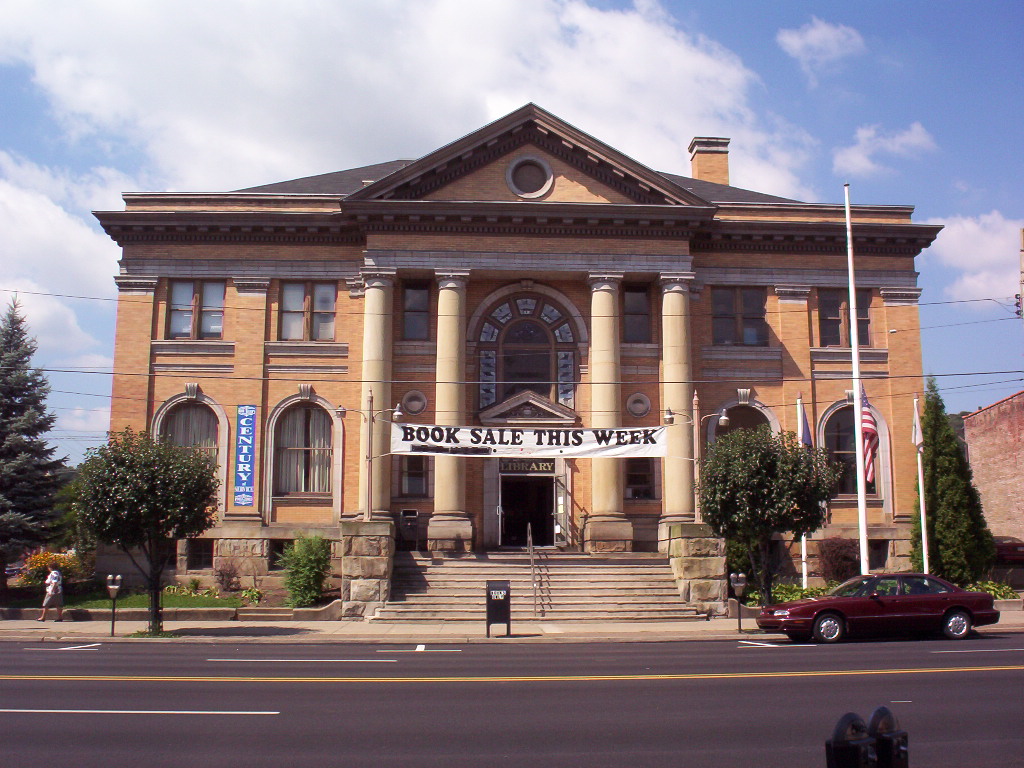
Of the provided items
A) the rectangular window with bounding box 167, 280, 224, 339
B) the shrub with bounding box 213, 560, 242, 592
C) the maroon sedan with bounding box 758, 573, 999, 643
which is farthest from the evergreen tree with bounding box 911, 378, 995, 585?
the rectangular window with bounding box 167, 280, 224, 339

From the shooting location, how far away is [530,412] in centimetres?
3266

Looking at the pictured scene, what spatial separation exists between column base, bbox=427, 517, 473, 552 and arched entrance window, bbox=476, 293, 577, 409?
4.64 m

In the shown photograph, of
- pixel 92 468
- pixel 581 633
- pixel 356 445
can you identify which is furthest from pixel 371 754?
pixel 356 445

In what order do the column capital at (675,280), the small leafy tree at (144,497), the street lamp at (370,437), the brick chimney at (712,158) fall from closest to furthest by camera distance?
the small leafy tree at (144,497), the street lamp at (370,437), the column capital at (675,280), the brick chimney at (712,158)

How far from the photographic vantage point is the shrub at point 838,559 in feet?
102

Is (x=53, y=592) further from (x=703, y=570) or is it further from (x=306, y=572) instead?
(x=703, y=570)

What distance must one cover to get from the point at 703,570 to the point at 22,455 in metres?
20.3

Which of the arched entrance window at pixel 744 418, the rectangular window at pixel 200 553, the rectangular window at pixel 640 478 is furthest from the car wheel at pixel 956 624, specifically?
the rectangular window at pixel 200 553

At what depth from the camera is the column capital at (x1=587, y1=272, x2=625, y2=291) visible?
3222 centimetres

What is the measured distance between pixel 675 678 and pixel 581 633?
351 inches

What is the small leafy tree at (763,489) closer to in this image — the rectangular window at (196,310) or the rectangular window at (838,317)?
the rectangular window at (838,317)

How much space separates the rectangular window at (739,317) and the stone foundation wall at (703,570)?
29.9 ft

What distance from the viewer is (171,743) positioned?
9.05 metres

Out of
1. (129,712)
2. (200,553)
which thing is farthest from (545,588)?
(129,712)
